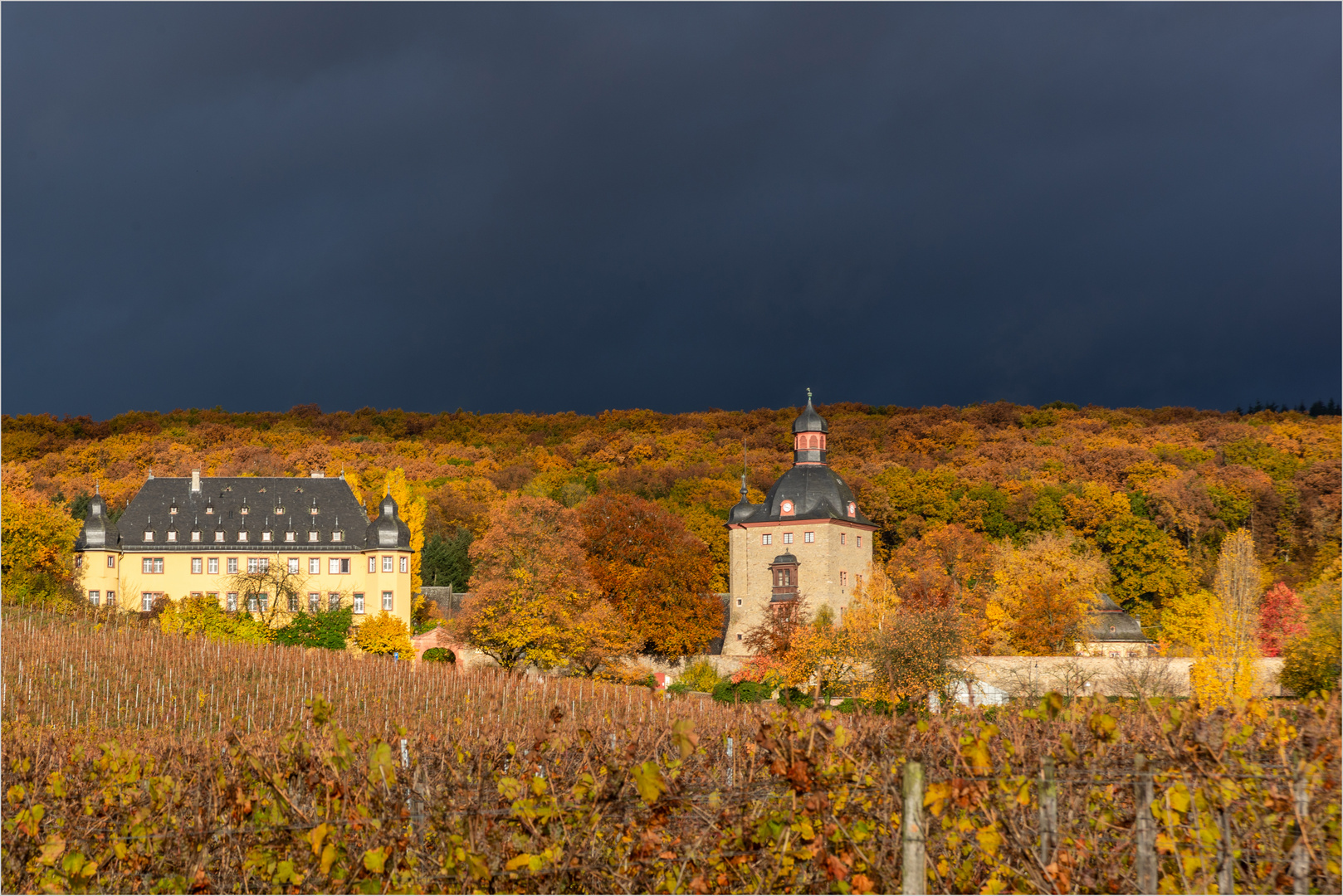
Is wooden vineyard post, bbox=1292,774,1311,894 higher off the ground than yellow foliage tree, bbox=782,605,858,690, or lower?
higher

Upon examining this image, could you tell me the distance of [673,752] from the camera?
36.6ft

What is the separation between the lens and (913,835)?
688 cm

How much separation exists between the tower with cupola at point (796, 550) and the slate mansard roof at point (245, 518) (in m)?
15.9

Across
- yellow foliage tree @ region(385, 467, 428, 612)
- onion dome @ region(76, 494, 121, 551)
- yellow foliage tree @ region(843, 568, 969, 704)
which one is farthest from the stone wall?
onion dome @ region(76, 494, 121, 551)

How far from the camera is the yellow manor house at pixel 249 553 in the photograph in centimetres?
5672

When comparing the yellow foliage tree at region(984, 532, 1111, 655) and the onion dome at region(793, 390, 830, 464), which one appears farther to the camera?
the onion dome at region(793, 390, 830, 464)

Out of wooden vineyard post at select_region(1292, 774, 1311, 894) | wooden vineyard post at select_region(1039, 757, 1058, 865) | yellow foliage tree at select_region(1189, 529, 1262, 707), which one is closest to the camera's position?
wooden vineyard post at select_region(1292, 774, 1311, 894)

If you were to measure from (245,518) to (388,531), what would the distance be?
24.9 feet

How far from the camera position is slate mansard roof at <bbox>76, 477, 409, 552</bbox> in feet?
189

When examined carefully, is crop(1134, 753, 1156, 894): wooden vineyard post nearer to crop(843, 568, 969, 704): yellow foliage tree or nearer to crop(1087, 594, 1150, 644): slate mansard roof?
crop(843, 568, 969, 704): yellow foliage tree

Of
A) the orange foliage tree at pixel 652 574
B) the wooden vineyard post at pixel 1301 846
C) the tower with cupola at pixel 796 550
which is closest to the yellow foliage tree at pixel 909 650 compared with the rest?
the orange foliage tree at pixel 652 574

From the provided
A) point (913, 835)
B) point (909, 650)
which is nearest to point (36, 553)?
point (909, 650)

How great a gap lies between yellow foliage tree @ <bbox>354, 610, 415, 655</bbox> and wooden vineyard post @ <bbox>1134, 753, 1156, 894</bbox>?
4658 cm

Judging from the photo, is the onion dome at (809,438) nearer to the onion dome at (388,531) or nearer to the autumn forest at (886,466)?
the autumn forest at (886,466)
